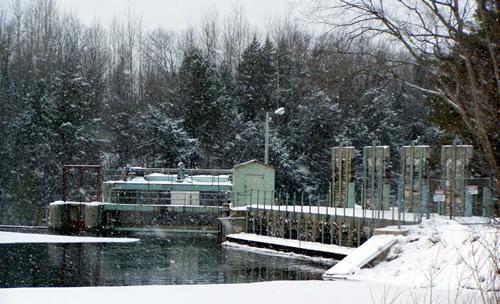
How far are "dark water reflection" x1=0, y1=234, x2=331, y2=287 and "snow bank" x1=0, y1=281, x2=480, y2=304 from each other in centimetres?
367

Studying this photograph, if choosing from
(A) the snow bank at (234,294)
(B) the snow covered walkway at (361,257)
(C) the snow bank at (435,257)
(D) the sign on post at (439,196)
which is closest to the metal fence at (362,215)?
(D) the sign on post at (439,196)

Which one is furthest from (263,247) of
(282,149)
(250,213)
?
(282,149)

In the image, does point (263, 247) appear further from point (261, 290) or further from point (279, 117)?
point (279, 117)

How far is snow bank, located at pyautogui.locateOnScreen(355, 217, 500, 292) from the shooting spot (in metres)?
13.0

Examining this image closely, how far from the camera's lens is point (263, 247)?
84.6 feet

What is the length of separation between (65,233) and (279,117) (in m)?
21.4

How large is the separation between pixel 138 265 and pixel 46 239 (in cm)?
858

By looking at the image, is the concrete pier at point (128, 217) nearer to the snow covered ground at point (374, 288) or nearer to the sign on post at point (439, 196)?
the sign on post at point (439, 196)

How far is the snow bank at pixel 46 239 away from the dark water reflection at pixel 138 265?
4.30 ft

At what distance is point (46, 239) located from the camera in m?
27.3

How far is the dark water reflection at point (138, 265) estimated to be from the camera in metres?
17.0

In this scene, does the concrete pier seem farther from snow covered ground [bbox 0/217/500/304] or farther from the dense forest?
snow covered ground [bbox 0/217/500/304]

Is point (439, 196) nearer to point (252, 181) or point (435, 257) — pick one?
point (435, 257)

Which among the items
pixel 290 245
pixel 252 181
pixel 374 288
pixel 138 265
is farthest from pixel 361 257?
pixel 252 181
